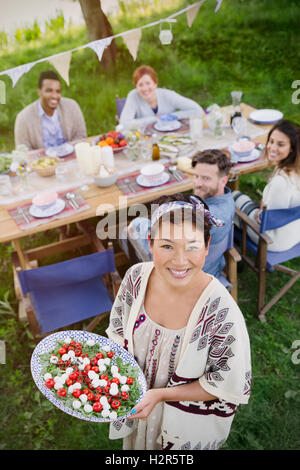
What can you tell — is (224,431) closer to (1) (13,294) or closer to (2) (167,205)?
(2) (167,205)

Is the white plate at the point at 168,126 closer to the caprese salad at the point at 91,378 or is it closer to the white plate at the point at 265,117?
the white plate at the point at 265,117

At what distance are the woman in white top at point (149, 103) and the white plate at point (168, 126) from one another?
0.14 meters

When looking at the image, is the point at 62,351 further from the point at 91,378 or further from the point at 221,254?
the point at 221,254

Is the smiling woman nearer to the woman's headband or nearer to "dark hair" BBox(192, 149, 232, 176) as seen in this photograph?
the woman's headband

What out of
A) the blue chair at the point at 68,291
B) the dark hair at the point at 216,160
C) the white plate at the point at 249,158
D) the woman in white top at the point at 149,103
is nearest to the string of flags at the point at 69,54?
the woman in white top at the point at 149,103

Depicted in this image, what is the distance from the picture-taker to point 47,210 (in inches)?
111

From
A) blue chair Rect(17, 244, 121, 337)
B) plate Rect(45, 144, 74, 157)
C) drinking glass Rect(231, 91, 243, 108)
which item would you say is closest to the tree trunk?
plate Rect(45, 144, 74, 157)

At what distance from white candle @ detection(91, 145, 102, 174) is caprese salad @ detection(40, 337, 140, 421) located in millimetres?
1706

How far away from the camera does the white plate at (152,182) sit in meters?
2.98

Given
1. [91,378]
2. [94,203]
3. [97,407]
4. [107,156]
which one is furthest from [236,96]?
[97,407]

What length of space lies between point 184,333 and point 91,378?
1.44 ft

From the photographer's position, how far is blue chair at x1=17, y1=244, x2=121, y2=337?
2.27 m

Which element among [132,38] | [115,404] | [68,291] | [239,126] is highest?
[132,38]

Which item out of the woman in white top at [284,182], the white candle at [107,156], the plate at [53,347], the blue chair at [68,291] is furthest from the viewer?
the white candle at [107,156]
